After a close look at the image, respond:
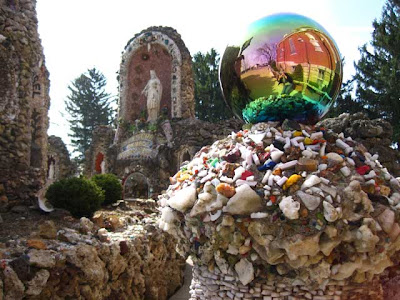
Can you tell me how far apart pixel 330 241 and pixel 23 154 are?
23.6 feet

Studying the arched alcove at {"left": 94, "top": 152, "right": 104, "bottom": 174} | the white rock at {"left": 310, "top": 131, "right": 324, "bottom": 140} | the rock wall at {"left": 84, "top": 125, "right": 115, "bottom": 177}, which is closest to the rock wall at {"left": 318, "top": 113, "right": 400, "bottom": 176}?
the white rock at {"left": 310, "top": 131, "right": 324, "bottom": 140}

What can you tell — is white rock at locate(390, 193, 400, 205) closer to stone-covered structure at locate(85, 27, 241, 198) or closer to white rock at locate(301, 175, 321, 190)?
white rock at locate(301, 175, 321, 190)

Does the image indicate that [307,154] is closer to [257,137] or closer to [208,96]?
[257,137]

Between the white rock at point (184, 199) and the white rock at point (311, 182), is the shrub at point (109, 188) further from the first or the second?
the white rock at point (311, 182)

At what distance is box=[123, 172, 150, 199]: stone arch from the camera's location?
13.9 meters

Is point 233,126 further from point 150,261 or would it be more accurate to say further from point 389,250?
point 389,250

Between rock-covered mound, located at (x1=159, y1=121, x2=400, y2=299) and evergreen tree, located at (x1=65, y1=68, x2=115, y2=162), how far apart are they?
31.1m

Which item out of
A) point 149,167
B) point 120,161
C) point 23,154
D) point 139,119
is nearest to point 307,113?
point 23,154

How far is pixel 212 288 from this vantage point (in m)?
2.22

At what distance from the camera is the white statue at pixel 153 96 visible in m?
16.2

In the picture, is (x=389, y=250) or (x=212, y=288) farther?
(x=212, y=288)

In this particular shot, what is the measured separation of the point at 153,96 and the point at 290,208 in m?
14.8

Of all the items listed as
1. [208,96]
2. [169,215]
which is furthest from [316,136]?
[208,96]

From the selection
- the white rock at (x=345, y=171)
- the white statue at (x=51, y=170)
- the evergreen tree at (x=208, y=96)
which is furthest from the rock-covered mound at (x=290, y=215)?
the evergreen tree at (x=208, y=96)
